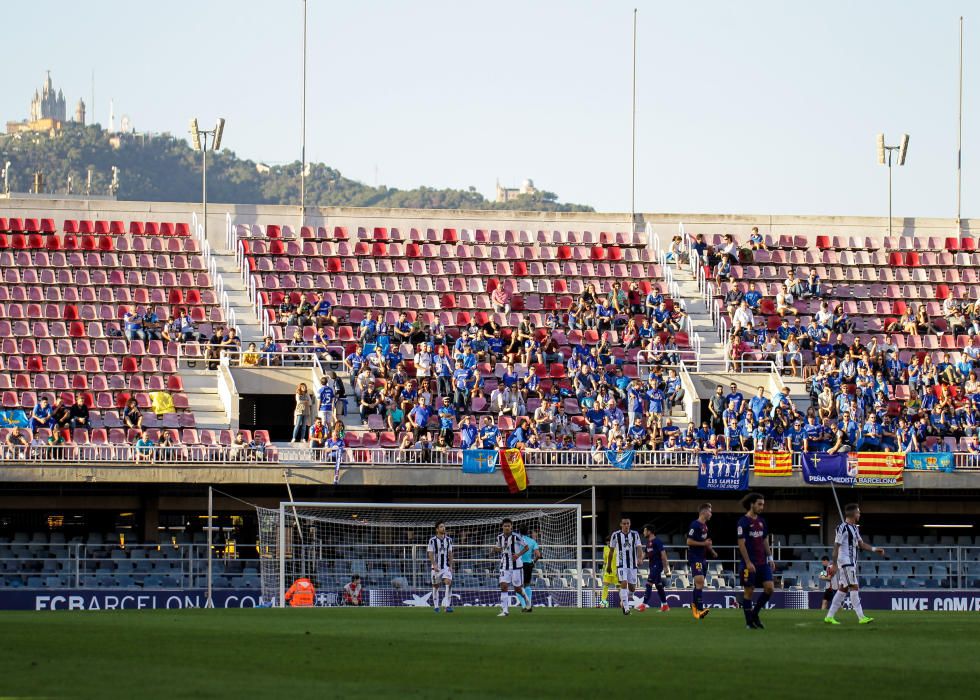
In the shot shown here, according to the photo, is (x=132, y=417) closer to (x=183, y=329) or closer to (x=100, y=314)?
(x=183, y=329)

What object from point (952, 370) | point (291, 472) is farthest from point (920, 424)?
point (291, 472)

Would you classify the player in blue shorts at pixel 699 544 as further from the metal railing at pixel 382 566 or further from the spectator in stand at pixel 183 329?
the spectator in stand at pixel 183 329

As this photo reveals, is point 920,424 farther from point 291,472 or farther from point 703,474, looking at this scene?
point 291,472

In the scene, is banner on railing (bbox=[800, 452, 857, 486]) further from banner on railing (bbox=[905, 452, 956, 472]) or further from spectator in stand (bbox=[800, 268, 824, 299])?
spectator in stand (bbox=[800, 268, 824, 299])

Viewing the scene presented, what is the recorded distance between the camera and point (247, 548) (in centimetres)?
3766

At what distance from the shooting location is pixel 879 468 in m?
40.1

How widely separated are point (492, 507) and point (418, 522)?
2132mm

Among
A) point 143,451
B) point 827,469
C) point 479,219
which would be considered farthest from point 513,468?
point 479,219

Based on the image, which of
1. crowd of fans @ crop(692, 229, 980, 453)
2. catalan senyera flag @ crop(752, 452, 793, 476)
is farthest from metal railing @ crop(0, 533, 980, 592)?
crowd of fans @ crop(692, 229, 980, 453)

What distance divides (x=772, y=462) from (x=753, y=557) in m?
17.2

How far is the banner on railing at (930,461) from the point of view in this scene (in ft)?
132

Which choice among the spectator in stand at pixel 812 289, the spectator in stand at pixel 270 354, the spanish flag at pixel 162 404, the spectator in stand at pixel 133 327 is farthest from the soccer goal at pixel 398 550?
the spectator in stand at pixel 812 289

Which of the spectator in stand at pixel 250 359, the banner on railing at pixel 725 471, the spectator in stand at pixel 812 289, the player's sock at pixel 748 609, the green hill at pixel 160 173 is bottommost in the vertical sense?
the player's sock at pixel 748 609

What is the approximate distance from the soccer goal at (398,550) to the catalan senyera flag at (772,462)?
4594 millimetres
